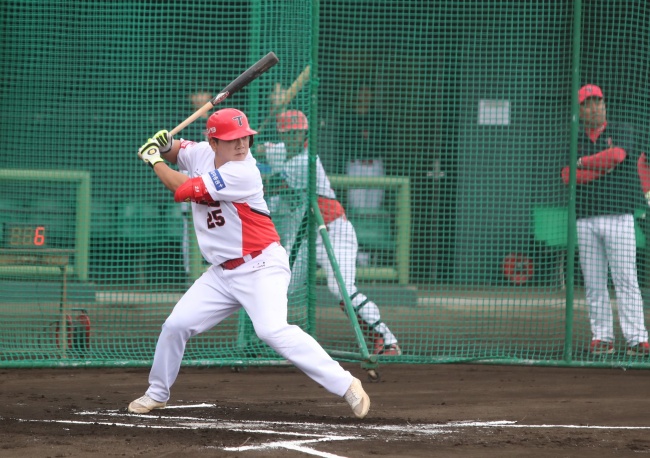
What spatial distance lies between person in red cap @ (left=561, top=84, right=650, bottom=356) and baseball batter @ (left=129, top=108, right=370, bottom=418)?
3.92 m

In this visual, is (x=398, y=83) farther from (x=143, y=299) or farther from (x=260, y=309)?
(x=260, y=309)

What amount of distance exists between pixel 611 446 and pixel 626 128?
462 cm

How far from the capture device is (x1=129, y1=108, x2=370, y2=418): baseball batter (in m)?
6.32

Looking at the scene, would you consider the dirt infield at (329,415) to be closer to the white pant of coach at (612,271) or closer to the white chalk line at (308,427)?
the white chalk line at (308,427)

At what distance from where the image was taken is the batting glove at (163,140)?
672 cm

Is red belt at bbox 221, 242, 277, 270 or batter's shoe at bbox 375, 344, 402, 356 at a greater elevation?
red belt at bbox 221, 242, 277, 270

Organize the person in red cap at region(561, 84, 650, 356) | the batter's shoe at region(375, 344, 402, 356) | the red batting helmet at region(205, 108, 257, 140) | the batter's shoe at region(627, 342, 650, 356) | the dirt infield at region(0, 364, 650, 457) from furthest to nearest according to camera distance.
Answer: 1. the person in red cap at region(561, 84, 650, 356)
2. the batter's shoe at region(627, 342, 650, 356)
3. the batter's shoe at region(375, 344, 402, 356)
4. the red batting helmet at region(205, 108, 257, 140)
5. the dirt infield at region(0, 364, 650, 457)

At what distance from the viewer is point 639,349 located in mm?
9539

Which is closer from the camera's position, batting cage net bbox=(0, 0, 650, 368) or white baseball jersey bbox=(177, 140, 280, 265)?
white baseball jersey bbox=(177, 140, 280, 265)

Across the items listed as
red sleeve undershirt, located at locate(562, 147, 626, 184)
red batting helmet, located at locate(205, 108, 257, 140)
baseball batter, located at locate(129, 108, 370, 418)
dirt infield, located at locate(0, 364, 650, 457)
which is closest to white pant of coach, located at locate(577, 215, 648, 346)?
red sleeve undershirt, located at locate(562, 147, 626, 184)

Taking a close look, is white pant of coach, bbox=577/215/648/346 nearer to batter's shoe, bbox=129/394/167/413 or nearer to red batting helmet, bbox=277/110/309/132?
red batting helmet, bbox=277/110/309/132

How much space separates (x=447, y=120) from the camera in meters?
11.3

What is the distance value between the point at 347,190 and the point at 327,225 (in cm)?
181

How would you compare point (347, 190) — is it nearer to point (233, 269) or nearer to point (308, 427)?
point (233, 269)
